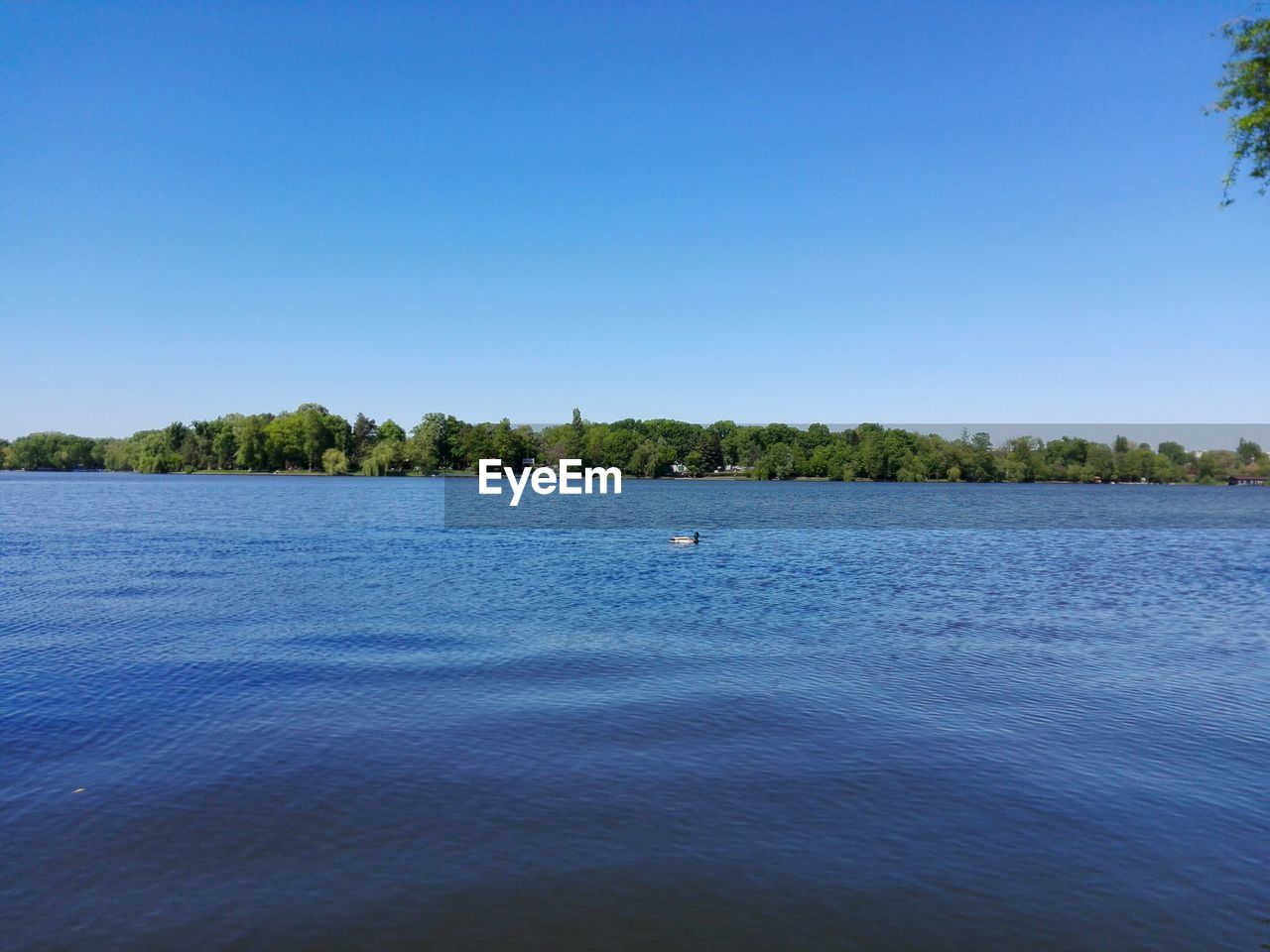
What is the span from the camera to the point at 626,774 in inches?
517

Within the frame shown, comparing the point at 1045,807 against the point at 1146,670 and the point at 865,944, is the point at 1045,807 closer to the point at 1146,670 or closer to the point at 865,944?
the point at 865,944

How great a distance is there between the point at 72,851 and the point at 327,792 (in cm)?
311

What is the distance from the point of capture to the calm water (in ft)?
30.4

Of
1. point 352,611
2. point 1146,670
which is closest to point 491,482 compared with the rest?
point 352,611

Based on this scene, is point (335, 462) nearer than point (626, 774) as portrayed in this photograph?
No

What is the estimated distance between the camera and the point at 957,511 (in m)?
104

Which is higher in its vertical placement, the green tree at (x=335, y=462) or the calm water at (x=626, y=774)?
the green tree at (x=335, y=462)

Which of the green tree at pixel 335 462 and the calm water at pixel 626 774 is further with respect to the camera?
the green tree at pixel 335 462

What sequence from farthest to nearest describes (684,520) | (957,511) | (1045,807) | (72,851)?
1. (957,511)
2. (684,520)
3. (1045,807)
4. (72,851)

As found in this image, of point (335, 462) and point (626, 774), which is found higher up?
point (335, 462)

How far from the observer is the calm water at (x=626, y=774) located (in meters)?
9.26

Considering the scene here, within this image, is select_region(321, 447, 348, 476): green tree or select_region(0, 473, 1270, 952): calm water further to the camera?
select_region(321, 447, 348, 476): green tree

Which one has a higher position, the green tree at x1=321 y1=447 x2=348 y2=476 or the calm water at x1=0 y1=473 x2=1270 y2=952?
the green tree at x1=321 y1=447 x2=348 y2=476

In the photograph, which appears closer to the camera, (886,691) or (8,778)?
(8,778)
